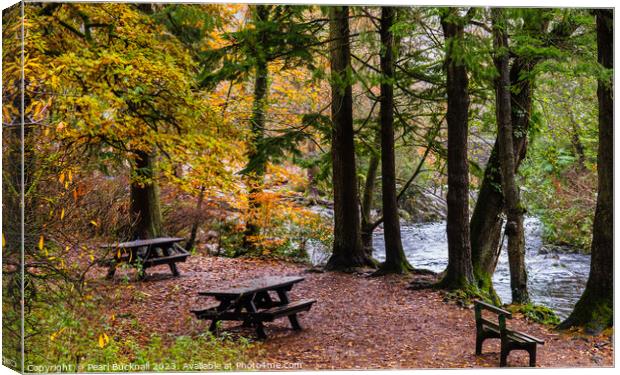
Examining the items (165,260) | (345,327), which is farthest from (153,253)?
(345,327)

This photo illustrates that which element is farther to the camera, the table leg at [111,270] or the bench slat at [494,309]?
the bench slat at [494,309]

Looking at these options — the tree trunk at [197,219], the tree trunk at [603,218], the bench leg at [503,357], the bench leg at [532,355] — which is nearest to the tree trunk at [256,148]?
the tree trunk at [197,219]

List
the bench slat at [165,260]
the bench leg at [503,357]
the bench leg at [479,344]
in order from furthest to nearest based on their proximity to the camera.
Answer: the bench slat at [165,260] → the bench leg at [479,344] → the bench leg at [503,357]

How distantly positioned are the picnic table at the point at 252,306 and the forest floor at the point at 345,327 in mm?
102

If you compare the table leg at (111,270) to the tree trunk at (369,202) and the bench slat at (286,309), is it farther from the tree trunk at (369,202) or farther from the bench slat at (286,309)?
the tree trunk at (369,202)

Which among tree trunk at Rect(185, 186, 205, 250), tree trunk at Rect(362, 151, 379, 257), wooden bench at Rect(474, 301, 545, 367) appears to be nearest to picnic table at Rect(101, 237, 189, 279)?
tree trunk at Rect(185, 186, 205, 250)

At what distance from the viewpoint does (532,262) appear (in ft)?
31.6

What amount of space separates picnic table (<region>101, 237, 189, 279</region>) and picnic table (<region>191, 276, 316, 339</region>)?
0.60 metres

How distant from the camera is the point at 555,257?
29.4 ft

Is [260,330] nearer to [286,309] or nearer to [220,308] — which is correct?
[286,309]

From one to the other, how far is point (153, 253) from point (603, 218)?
181 inches

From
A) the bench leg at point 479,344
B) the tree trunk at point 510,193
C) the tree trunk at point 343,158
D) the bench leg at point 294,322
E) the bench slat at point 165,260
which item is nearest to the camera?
the bench leg at point 479,344

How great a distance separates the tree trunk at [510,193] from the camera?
814cm

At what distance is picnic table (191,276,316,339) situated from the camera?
241 inches
